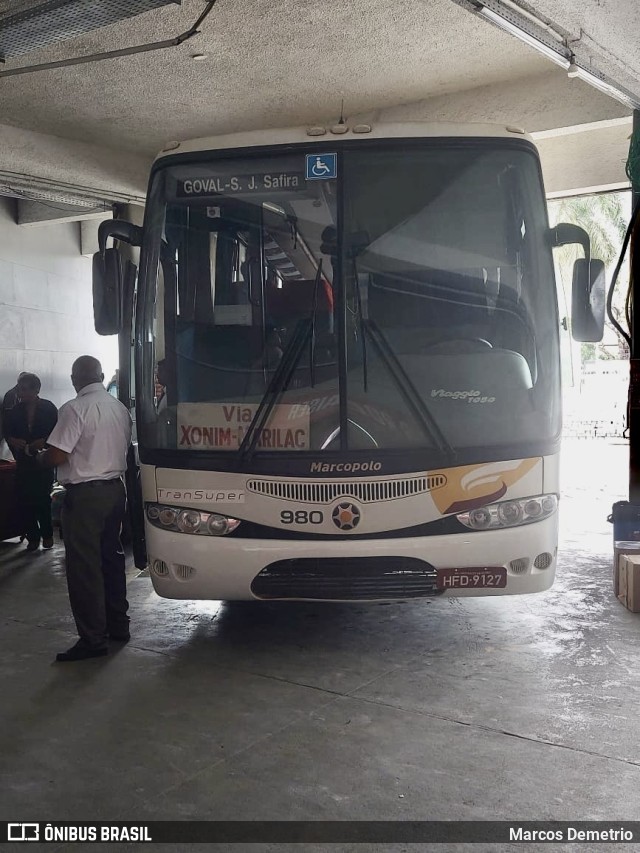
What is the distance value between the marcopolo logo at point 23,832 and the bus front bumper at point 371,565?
1839mm

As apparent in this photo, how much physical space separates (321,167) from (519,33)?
1519 mm

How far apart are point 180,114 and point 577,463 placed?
10.00 metres

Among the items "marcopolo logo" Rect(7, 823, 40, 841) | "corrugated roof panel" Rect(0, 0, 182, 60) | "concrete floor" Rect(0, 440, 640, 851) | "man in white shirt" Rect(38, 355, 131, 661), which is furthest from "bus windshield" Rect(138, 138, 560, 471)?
"marcopolo logo" Rect(7, 823, 40, 841)

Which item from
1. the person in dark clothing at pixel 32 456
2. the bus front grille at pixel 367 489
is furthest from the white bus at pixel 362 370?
the person in dark clothing at pixel 32 456

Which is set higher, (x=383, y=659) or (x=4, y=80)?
(x=4, y=80)

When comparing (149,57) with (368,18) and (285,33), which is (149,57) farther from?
(368,18)

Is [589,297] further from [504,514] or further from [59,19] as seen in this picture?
[59,19]

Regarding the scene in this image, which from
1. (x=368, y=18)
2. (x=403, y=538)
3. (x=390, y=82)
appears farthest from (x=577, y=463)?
(x=403, y=538)

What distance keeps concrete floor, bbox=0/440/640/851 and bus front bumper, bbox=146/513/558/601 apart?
1.63 feet

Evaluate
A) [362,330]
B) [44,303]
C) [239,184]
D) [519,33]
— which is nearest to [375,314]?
[362,330]

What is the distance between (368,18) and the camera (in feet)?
22.0

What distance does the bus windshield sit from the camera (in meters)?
4.90

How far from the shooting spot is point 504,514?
4.91m

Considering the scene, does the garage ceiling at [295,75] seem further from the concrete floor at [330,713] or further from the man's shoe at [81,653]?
the man's shoe at [81,653]
